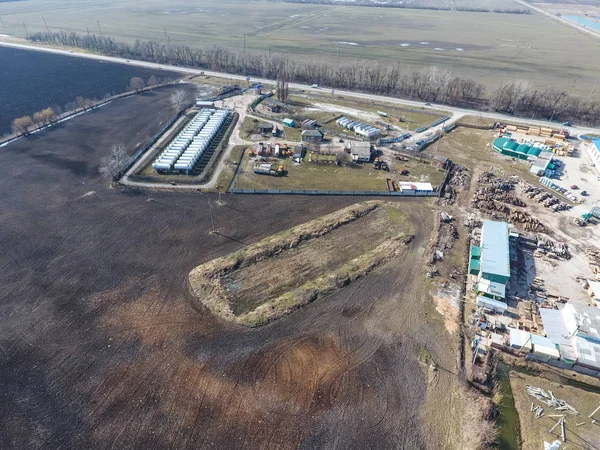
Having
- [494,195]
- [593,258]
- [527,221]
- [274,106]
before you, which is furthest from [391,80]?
[593,258]

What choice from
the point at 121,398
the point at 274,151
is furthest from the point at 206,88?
the point at 121,398

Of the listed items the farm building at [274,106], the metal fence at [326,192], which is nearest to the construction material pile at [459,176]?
the metal fence at [326,192]

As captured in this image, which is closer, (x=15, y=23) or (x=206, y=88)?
(x=206, y=88)

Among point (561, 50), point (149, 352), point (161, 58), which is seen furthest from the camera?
point (561, 50)

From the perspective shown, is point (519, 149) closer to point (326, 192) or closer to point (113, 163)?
point (326, 192)

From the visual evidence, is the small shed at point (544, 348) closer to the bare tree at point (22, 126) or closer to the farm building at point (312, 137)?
the farm building at point (312, 137)

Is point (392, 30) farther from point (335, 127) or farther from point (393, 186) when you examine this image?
point (393, 186)

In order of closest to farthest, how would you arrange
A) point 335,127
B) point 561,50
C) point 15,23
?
point 335,127 < point 561,50 < point 15,23

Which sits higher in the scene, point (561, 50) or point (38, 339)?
point (561, 50)

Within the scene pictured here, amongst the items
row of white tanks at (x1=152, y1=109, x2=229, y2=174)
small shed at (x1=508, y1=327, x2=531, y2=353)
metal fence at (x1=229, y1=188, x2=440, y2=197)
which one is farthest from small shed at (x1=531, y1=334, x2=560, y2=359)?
row of white tanks at (x1=152, y1=109, x2=229, y2=174)
